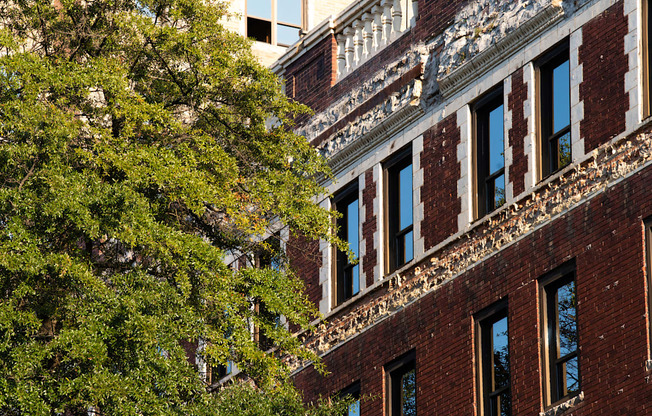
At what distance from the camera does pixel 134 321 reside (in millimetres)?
25297

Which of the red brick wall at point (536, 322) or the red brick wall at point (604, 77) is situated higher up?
the red brick wall at point (604, 77)

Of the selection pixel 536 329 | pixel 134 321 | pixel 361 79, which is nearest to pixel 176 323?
pixel 134 321

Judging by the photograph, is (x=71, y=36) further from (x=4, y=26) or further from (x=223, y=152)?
(x=223, y=152)

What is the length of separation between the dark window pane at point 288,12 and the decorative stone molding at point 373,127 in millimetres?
18003

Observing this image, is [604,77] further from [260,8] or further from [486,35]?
[260,8]

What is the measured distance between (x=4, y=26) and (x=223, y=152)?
176 inches

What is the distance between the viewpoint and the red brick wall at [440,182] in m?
29.3

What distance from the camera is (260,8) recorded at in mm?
50844

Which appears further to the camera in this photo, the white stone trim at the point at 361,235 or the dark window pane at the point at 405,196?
the white stone trim at the point at 361,235

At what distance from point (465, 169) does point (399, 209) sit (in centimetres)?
267

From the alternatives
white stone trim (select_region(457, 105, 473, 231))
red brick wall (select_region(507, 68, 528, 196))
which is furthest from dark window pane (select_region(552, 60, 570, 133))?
white stone trim (select_region(457, 105, 473, 231))

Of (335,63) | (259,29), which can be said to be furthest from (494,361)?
(259,29)

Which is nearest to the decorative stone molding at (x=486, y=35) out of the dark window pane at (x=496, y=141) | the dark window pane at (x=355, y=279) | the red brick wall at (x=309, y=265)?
the dark window pane at (x=496, y=141)

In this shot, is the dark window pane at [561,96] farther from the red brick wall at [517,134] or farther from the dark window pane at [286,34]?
the dark window pane at [286,34]
